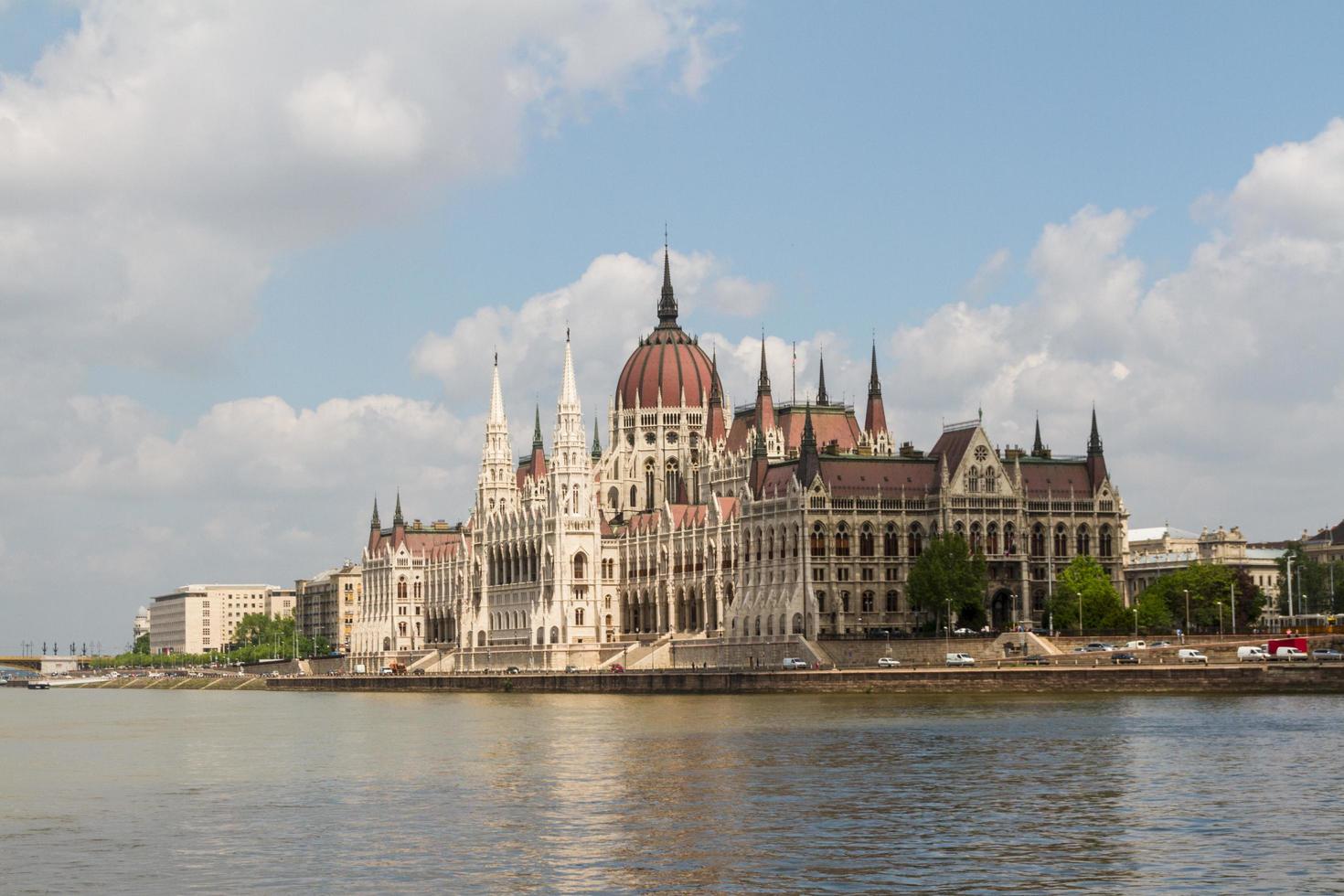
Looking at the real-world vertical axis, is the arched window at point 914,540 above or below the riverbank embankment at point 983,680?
above

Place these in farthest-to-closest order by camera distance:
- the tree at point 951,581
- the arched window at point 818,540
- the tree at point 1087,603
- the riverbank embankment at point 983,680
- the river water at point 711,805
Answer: the arched window at point 818,540, the tree at point 951,581, the tree at point 1087,603, the riverbank embankment at point 983,680, the river water at point 711,805

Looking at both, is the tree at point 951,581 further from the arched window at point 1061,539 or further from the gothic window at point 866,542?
the arched window at point 1061,539

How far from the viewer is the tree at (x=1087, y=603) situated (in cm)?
15000

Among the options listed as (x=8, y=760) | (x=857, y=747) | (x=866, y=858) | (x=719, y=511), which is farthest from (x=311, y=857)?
(x=719, y=511)

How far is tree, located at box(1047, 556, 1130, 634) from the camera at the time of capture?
15000 centimetres

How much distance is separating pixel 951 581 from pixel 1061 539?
18.2m

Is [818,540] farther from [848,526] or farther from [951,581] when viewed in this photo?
[951,581]

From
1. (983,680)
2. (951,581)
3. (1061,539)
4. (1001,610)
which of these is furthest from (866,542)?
(983,680)

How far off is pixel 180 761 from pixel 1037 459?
99.5m

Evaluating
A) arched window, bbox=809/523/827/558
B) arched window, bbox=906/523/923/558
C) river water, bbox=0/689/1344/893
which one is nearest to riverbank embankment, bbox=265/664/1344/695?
river water, bbox=0/689/1344/893

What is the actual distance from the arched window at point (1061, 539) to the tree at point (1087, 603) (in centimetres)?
681

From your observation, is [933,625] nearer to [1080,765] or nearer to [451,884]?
[1080,765]

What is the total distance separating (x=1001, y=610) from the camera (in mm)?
160750

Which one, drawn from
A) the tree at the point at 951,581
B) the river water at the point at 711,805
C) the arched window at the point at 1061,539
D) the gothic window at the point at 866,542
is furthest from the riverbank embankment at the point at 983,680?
the arched window at the point at 1061,539
